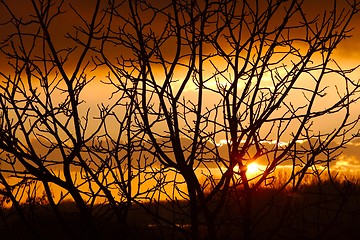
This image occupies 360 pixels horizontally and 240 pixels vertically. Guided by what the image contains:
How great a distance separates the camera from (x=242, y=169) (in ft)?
17.7

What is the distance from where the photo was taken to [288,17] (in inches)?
215

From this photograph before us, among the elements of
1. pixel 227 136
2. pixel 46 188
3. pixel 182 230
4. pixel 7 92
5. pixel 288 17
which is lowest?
pixel 182 230

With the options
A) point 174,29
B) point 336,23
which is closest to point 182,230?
point 174,29

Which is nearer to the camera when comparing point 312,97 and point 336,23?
point 312,97

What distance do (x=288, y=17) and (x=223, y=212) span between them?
1948mm

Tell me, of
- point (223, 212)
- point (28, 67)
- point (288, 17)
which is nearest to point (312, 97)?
point (288, 17)

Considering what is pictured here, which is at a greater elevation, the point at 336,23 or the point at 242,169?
the point at 336,23

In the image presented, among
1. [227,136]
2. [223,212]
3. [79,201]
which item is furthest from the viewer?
[223,212]

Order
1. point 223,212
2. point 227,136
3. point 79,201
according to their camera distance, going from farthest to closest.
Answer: point 223,212, point 227,136, point 79,201

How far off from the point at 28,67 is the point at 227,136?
2055 millimetres

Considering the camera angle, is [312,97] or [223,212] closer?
[312,97]

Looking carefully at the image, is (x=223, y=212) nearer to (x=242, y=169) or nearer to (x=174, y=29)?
(x=242, y=169)

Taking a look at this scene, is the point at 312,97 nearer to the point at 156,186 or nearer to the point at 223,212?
the point at 223,212

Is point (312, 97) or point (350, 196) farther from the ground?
point (312, 97)
